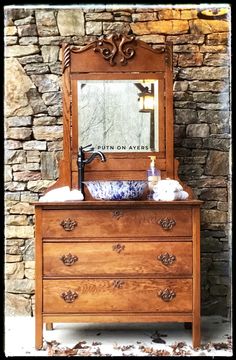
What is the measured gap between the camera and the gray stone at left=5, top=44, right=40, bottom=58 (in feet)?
13.5

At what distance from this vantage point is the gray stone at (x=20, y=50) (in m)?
4.13

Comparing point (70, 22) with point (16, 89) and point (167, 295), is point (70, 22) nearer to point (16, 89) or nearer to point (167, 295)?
point (16, 89)

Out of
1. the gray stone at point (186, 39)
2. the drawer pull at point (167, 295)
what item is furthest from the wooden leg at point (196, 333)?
the gray stone at point (186, 39)

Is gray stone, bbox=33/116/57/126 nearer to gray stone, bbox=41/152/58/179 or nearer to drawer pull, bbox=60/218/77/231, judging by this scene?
gray stone, bbox=41/152/58/179

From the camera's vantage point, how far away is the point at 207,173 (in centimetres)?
413

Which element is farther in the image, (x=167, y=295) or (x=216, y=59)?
(x=216, y=59)

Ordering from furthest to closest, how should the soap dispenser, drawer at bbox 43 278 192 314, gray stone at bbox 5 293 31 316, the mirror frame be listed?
gray stone at bbox 5 293 31 316 → the mirror frame → the soap dispenser → drawer at bbox 43 278 192 314

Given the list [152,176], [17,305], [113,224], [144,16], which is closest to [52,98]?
[144,16]

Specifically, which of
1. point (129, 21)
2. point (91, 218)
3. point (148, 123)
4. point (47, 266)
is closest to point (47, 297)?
point (47, 266)

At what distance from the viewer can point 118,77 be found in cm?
376

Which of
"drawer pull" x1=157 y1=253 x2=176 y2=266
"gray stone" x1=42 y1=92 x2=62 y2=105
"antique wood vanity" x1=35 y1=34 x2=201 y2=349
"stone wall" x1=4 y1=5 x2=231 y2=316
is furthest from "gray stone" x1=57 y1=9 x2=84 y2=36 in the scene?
"drawer pull" x1=157 y1=253 x2=176 y2=266

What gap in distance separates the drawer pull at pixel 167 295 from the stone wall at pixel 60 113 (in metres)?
0.93

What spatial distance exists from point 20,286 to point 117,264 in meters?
1.16

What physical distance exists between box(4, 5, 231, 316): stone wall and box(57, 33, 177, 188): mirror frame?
0.39m
